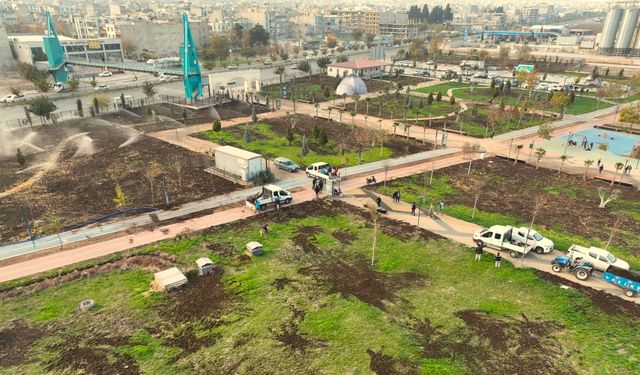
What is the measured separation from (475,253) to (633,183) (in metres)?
22.5

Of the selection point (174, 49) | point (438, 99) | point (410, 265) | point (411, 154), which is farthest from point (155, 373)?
point (174, 49)

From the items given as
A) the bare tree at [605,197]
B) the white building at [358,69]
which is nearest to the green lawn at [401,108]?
the white building at [358,69]

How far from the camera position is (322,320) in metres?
19.3

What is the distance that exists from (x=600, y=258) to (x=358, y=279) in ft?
45.5

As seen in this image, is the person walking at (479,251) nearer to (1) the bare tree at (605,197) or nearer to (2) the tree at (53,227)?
(1) the bare tree at (605,197)

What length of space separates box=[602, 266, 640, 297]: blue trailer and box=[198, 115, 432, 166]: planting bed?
2330 cm

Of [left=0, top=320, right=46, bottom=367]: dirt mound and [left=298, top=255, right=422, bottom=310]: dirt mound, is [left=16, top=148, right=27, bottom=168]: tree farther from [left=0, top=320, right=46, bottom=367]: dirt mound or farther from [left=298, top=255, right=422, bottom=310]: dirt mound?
[left=298, top=255, right=422, bottom=310]: dirt mound

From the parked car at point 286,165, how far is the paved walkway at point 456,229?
7.25 m

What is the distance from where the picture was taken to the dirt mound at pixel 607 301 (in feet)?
65.9

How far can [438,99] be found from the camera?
69.9 m

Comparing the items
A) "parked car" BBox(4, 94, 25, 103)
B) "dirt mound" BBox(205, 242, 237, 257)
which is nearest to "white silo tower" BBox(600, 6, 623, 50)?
"dirt mound" BBox(205, 242, 237, 257)

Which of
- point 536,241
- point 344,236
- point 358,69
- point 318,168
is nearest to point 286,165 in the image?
point 318,168

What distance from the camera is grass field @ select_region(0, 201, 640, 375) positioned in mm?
17047

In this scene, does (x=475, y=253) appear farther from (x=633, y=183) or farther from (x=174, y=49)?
(x=174, y=49)
